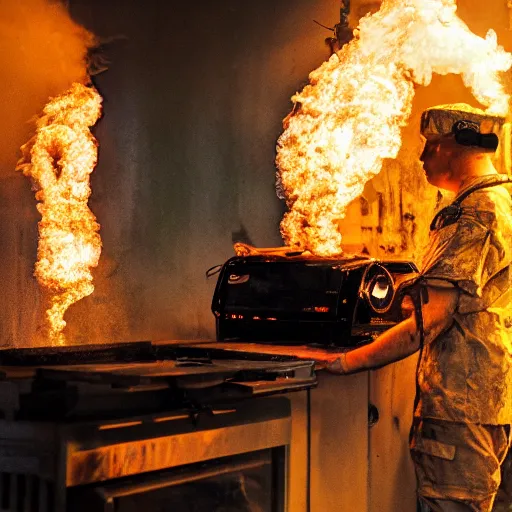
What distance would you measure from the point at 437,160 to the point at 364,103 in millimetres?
1432

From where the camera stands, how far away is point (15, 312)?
4.29 meters

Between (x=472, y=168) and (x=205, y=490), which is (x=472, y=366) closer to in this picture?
(x=472, y=168)

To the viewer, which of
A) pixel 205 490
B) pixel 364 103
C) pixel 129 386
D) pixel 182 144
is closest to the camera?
pixel 129 386

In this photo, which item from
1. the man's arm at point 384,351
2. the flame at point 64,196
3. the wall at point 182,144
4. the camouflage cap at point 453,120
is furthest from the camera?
the wall at point 182,144

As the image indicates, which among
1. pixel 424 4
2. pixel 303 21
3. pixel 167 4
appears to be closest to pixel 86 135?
pixel 167 4

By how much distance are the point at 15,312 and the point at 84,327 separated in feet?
1.60

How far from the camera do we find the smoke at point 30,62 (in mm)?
4215

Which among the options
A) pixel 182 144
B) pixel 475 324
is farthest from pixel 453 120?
pixel 182 144

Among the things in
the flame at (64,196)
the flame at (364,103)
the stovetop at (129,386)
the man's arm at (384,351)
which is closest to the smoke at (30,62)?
the flame at (64,196)

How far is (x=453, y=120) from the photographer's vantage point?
339 centimetres

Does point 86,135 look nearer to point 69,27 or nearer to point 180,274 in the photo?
point 69,27

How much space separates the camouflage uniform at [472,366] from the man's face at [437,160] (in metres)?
0.27

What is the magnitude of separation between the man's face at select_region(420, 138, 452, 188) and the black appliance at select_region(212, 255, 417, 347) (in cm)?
52

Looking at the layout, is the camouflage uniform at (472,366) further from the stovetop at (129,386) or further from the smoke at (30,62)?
the smoke at (30,62)
